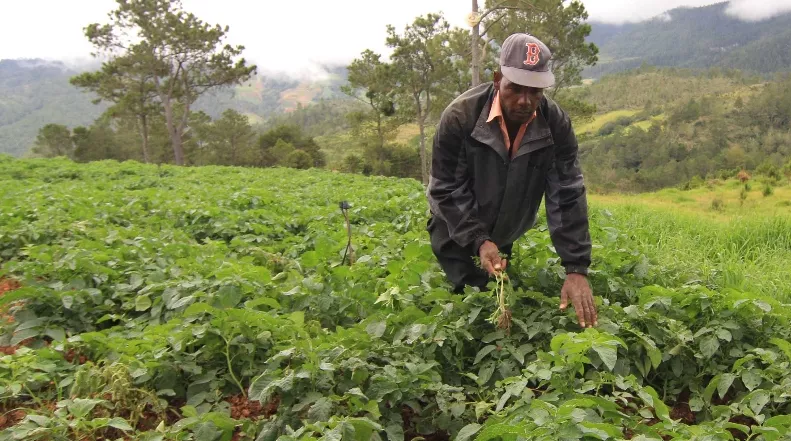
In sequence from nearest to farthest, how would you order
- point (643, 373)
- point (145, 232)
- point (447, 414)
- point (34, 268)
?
point (447, 414) < point (643, 373) < point (34, 268) < point (145, 232)

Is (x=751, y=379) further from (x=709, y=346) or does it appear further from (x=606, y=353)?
(x=606, y=353)

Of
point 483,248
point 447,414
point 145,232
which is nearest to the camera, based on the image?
point 447,414

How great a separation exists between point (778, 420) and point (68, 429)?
2477mm

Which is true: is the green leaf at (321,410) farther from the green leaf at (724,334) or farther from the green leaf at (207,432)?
the green leaf at (724,334)

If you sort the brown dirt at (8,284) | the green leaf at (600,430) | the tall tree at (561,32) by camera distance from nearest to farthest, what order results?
the green leaf at (600,430) < the brown dirt at (8,284) < the tall tree at (561,32)

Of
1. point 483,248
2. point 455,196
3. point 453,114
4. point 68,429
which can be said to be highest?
point 453,114

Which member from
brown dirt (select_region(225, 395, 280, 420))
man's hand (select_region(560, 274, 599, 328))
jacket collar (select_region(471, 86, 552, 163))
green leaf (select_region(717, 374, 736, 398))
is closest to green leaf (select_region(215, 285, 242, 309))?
brown dirt (select_region(225, 395, 280, 420))

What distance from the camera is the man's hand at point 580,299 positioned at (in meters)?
2.42

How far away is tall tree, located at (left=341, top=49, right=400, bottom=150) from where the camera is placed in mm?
28484

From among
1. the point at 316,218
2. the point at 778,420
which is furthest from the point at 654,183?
the point at 778,420

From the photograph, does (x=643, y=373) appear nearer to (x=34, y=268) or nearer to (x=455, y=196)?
(x=455, y=196)

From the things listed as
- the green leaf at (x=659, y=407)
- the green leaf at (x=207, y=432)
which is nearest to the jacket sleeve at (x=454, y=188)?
the green leaf at (x=659, y=407)

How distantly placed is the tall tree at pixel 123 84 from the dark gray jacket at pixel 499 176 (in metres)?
27.7

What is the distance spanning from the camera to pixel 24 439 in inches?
73.6
